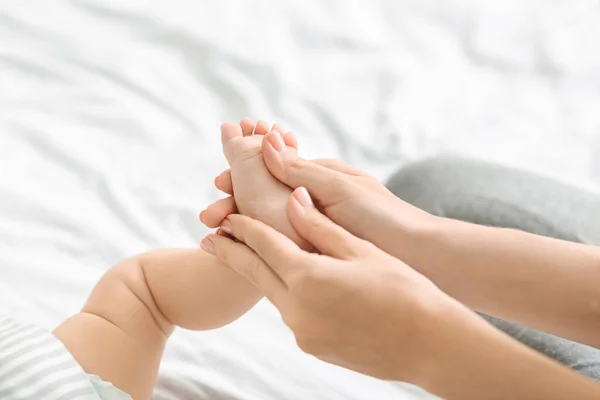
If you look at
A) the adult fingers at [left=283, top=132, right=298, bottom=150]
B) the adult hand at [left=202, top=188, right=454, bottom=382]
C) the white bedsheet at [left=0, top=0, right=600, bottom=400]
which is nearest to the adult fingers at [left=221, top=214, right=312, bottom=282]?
the adult hand at [left=202, top=188, right=454, bottom=382]

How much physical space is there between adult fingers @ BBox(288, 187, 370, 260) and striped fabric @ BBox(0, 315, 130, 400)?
232 millimetres

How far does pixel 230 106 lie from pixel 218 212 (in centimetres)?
34

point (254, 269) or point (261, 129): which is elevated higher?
point (261, 129)

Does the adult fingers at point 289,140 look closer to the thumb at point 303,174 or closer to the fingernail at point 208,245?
the thumb at point 303,174

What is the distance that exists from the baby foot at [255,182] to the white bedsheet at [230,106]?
0.20 meters

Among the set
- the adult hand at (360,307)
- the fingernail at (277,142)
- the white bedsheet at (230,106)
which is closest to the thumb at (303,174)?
the fingernail at (277,142)

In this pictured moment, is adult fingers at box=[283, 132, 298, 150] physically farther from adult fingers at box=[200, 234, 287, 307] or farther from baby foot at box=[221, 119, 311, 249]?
adult fingers at box=[200, 234, 287, 307]

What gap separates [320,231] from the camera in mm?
604

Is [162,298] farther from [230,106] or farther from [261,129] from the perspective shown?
[230,106]

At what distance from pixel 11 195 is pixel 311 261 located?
509 millimetres

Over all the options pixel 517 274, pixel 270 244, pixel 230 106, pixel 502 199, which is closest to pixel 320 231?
pixel 270 244

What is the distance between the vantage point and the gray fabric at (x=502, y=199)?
0.76 meters

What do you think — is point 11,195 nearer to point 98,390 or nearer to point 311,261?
point 98,390

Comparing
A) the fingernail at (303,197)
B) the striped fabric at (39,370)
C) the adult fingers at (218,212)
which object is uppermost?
A: the fingernail at (303,197)
